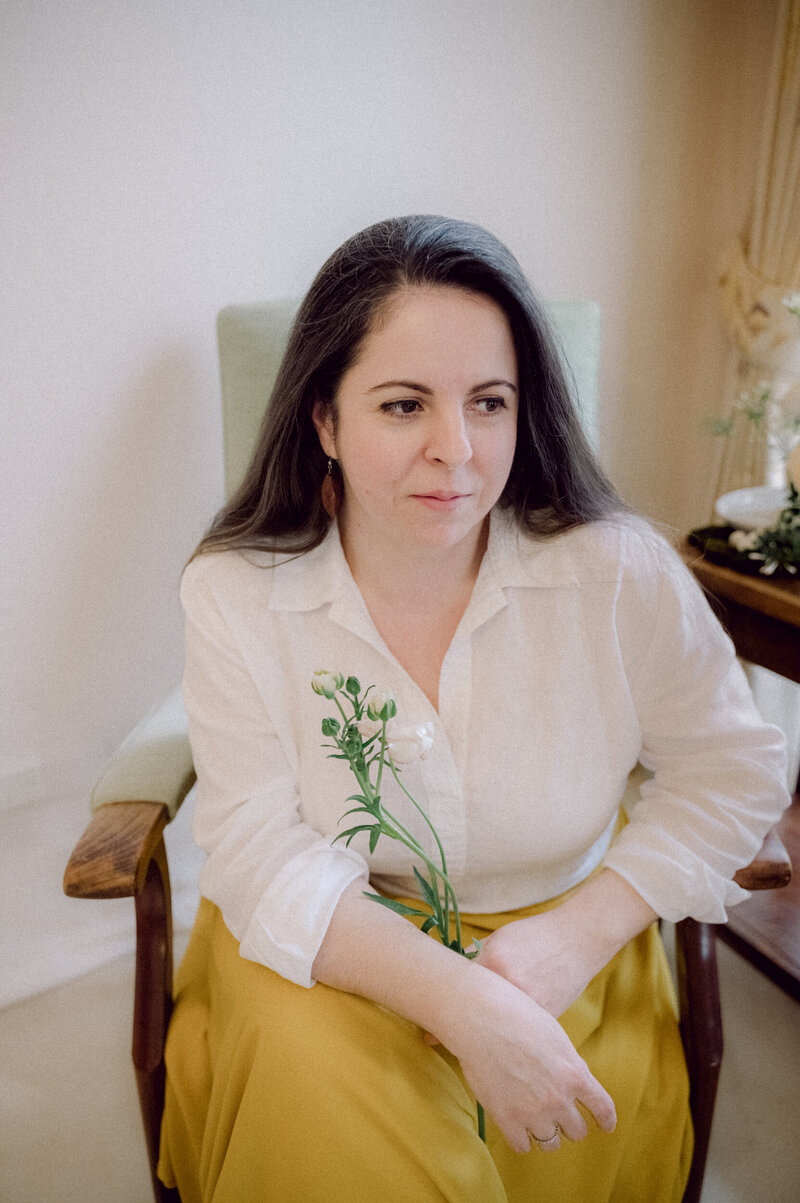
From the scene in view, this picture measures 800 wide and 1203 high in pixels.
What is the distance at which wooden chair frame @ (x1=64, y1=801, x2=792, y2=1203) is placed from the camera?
0.93 metres

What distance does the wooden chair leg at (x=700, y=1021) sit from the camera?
3.09ft

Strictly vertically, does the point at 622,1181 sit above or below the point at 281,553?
below

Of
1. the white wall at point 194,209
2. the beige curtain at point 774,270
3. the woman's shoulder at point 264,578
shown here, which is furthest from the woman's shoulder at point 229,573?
the beige curtain at point 774,270

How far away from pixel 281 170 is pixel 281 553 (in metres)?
0.76

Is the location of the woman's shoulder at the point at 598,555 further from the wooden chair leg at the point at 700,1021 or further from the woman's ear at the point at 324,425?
the wooden chair leg at the point at 700,1021

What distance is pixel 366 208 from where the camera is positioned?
151 cm

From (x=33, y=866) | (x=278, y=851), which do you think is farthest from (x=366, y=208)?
(x=33, y=866)

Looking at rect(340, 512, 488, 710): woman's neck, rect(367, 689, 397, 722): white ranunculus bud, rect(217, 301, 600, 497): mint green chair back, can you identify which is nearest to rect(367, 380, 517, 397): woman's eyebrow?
rect(340, 512, 488, 710): woman's neck

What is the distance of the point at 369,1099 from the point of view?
30.8 inches

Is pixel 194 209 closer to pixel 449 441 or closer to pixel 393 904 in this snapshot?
pixel 449 441

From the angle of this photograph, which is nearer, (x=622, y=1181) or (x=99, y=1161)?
(x=622, y=1181)

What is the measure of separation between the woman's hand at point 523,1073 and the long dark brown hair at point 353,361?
0.52 m

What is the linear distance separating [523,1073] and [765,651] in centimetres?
80

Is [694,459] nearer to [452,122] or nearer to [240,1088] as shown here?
[452,122]
